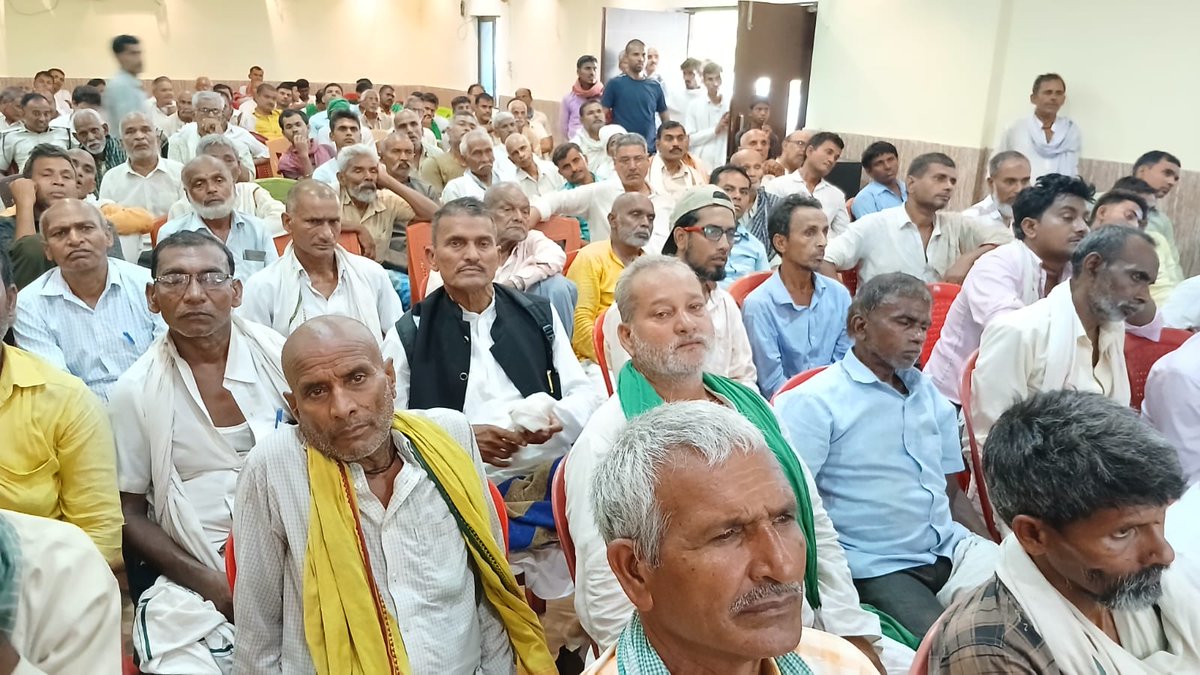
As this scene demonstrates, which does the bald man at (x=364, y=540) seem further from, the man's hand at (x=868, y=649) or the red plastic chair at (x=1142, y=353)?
the red plastic chair at (x=1142, y=353)

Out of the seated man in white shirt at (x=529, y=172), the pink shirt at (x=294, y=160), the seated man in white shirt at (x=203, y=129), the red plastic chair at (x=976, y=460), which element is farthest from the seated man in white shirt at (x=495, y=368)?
the pink shirt at (x=294, y=160)

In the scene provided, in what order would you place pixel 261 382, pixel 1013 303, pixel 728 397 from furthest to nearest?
pixel 1013 303 < pixel 261 382 < pixel 728 397

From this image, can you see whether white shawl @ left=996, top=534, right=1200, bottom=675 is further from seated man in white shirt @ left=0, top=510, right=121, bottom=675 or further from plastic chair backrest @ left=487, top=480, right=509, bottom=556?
seated man in white shirt @ left=0, top=510, right=121, bottom=675

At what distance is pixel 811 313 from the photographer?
348 centimetres

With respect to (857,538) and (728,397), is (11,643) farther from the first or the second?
(857,538)

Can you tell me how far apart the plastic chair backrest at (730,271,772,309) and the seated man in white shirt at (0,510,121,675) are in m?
2.82

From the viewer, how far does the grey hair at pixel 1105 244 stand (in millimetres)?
2594

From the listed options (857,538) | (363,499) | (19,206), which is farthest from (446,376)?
(19,206)

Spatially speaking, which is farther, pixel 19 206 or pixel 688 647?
pixel 19 206

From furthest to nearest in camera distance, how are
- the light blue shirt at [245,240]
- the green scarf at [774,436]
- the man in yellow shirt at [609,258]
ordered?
1. the light blue shirt at [245,240]
2. the man in yellow shirt at [609,258]
3. the green scarf at [774,436]

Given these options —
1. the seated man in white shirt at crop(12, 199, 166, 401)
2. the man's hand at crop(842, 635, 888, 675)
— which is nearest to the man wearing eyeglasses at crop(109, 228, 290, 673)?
the seated man in white shirt at crop(12, 199, 166, 401)

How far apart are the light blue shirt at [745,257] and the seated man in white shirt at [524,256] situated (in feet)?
2.89

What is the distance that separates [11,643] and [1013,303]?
3182mm

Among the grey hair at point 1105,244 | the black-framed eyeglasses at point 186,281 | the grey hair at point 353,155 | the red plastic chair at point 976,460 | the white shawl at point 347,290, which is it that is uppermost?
the grey hair at point 353,155
